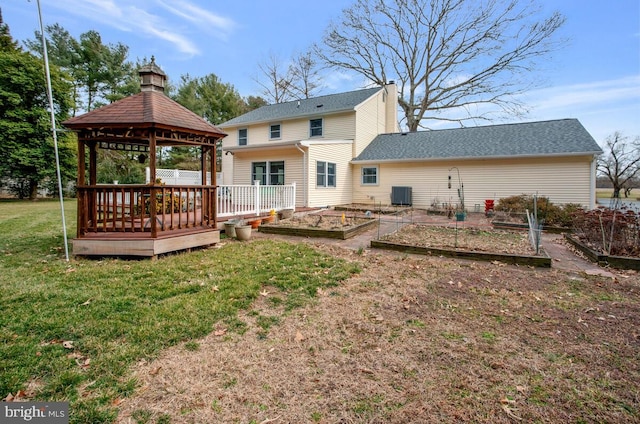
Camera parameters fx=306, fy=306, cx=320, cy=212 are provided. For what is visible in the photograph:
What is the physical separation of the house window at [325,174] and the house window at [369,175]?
222cm

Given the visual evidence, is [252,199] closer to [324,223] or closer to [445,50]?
[324,223]

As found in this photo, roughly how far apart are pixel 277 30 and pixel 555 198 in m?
17.6

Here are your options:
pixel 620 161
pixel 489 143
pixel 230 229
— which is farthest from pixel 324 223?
pixel 620 161

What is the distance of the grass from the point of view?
7.42ft

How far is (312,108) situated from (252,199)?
10.6 m

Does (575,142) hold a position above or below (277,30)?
below

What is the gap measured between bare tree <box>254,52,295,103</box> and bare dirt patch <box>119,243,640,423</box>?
2910 cm

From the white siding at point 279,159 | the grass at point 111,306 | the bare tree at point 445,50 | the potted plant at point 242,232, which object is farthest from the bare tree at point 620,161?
the grass at point 111,306

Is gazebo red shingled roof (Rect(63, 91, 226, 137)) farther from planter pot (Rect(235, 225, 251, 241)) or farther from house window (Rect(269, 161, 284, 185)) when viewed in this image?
house window (Rect(269, 161, 284, 185))

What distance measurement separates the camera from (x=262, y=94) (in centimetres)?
3103

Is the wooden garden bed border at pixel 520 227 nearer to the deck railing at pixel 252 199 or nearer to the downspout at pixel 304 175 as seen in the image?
the deck railing at pixel 252 199

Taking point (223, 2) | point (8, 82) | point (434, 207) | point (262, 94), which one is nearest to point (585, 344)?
point (434, 207)

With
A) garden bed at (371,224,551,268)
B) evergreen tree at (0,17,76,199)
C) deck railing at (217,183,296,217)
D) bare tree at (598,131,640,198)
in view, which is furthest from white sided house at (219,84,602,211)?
bare tree at (598,131,640,198)

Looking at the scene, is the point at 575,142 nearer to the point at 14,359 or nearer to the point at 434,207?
the point at 434,207
